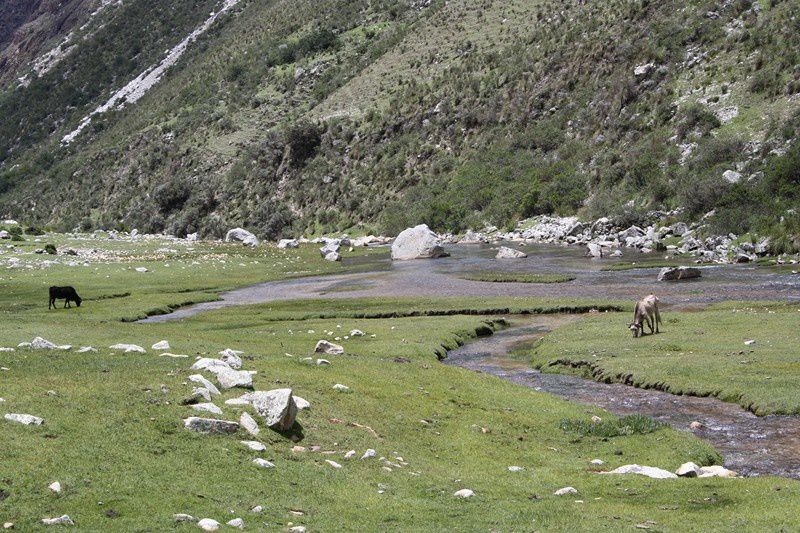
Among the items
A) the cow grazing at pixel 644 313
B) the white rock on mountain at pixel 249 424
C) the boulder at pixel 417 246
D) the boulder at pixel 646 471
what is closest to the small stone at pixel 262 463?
the white rock on mountain at pixel 249 424

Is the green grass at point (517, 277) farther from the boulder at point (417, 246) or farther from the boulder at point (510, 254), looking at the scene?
the boulder at point (417, 246)

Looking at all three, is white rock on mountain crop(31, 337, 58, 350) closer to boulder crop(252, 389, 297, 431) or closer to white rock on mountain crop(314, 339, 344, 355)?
white rock on mountain crop(314, 339, 344, 355)

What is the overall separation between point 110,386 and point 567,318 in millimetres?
32819

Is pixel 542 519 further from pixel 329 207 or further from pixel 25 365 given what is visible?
pixel 329 207

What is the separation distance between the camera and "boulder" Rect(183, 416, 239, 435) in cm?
1712

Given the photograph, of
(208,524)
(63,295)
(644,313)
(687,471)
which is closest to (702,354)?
(644,313)

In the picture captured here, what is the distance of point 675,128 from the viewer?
104 m

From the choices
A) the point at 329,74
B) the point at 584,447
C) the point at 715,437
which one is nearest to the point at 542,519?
the point at 584,447

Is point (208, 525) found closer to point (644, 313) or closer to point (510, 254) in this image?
point (644, 313)

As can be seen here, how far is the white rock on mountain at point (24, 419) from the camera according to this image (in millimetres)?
15820

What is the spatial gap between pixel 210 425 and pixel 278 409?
1.65m

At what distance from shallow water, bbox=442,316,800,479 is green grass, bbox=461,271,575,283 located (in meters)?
25.1

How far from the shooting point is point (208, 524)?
1223cm

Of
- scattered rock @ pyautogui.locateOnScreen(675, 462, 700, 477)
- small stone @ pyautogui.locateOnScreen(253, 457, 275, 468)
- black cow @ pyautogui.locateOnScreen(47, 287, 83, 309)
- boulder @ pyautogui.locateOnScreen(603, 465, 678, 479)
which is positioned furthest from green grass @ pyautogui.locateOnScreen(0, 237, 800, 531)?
black cow @ pyautogui.locateOnScreen(47, 287, 83, 309)
